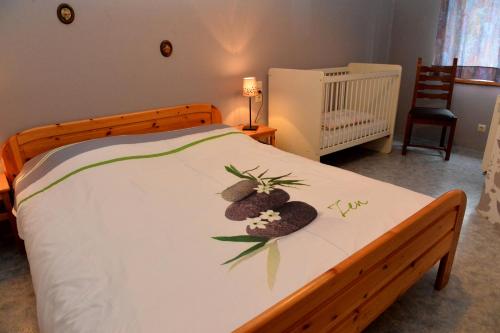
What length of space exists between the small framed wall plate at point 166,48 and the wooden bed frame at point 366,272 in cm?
106

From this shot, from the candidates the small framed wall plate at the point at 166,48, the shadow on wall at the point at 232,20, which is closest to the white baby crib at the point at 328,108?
the shadow on wall at the point at 232,20

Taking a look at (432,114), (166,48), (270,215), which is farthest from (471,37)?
(270,215)

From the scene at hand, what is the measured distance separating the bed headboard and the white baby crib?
74 centimetres

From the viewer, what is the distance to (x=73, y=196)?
5.70ft

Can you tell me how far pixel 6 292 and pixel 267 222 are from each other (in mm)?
1574

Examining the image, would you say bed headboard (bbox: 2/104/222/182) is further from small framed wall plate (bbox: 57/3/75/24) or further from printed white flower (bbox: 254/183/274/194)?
printed white flower (bbox: 254/183/274/194)

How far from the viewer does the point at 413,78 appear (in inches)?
178

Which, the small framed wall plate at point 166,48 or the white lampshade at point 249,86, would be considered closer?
the small framed wall plate at point 166,48

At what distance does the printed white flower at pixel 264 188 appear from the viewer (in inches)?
68.8

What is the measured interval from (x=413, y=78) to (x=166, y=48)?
3.38 m

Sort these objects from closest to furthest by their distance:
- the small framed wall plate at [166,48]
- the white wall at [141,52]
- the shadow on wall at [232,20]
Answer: the white wall at [141,52] → the small framed wall plate at [166,48] → the shadow on wall at [232,20]

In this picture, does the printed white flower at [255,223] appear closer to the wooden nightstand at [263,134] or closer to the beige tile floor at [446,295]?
the beige tile floor at [446,295]

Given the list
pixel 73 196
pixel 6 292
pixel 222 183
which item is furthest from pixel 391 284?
pixel 6 292

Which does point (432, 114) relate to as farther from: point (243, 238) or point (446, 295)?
point (243, 238)
